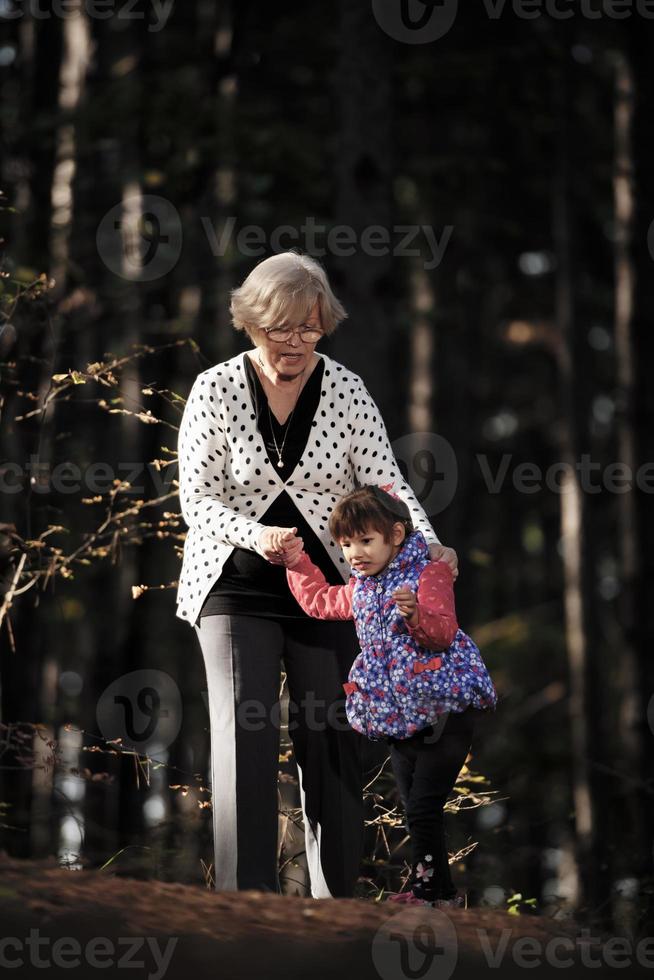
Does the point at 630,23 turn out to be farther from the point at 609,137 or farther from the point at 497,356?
the point at 497,356

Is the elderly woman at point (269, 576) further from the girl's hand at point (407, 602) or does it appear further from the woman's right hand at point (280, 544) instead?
the girl's hand at point (407, 602)

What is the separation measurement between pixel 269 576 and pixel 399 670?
0.65 meters

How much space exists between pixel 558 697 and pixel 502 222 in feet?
30.0

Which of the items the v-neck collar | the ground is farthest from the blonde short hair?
the ground

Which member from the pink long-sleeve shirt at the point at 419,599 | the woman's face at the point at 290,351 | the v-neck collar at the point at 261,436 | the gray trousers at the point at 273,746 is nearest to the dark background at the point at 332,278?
the gray trousers at the point at 273,746

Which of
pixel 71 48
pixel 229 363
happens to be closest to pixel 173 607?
pixel 71 48

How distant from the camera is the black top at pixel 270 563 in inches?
223

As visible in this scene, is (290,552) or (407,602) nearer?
(407,602)

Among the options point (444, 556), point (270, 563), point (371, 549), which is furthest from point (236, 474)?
point (444, 556)

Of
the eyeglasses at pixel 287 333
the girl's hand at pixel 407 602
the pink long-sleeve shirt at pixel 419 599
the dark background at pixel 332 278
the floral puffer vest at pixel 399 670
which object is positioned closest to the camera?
the girl's hand at pixel 407 602

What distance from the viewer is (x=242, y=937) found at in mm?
4730

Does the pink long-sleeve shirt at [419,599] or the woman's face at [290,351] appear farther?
the woman's face at [290,351]

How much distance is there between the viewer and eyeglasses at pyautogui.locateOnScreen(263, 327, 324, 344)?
5.65m

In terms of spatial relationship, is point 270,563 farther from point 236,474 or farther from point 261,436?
point 261,436
